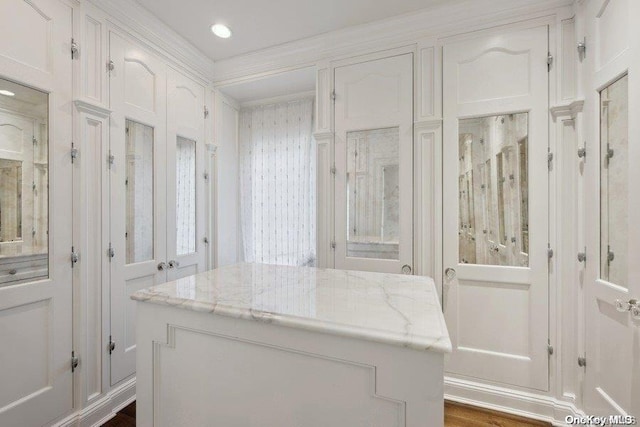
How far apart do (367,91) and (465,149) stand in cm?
88

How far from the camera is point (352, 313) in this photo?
0.99m

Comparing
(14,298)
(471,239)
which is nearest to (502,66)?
(471,239)

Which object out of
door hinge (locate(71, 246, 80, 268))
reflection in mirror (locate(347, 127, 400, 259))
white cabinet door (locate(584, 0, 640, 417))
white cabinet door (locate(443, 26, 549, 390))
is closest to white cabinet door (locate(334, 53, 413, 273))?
reflection in mirror (locate(347, 127, 400, 259))

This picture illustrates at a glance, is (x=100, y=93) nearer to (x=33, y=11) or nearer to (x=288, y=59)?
(x=33, y=11)

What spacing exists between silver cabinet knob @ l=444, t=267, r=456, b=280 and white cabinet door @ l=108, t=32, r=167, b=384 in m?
2.18

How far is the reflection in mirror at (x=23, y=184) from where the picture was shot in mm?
1504

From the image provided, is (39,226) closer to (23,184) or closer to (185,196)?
(23,184)

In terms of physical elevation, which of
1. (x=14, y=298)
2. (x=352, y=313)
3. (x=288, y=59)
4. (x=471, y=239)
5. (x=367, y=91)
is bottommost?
(x=14, y=298)

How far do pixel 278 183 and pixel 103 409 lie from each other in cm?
224

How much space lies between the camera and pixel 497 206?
80.4 inches

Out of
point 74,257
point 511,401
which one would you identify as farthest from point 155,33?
point 511,401

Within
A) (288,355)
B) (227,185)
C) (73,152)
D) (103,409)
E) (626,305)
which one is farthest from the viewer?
(227,185)

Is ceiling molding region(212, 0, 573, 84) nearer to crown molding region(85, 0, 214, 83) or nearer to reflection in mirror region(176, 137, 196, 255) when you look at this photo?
crown molding region(85, 0, 214, 83)

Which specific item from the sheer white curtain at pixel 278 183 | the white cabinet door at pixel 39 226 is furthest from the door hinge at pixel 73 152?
the sheer white curtain at pixel 278 183
